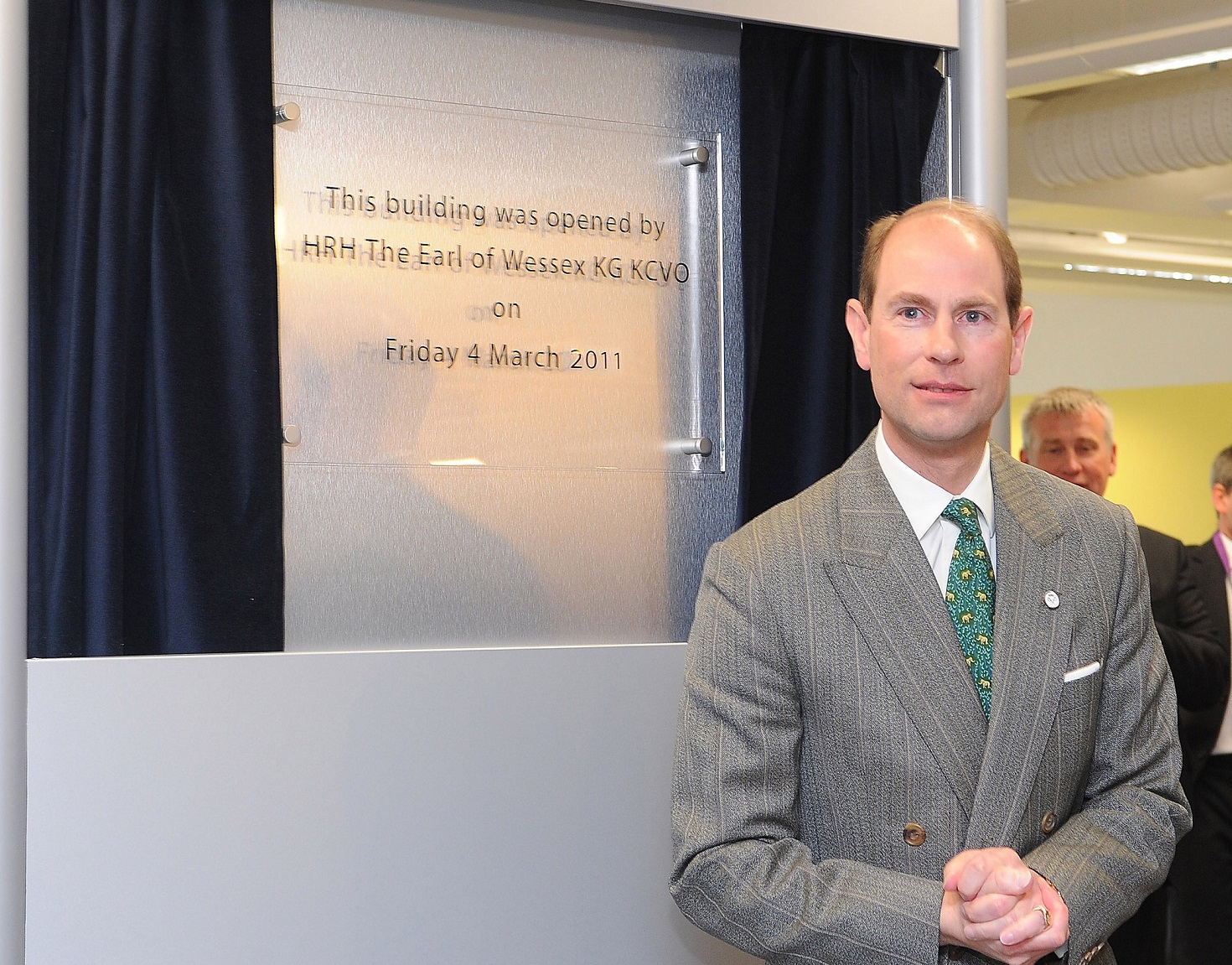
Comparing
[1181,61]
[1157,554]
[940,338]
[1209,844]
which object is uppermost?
[1181,61]

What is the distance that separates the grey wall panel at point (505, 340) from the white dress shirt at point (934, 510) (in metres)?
0.93

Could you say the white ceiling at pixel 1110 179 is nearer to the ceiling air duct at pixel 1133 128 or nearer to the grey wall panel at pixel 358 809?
the ceiling air duct at pixel 1133 128

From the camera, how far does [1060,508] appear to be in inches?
80.4

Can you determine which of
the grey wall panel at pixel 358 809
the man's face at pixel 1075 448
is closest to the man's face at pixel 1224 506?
the man's face at pixel 1075 448

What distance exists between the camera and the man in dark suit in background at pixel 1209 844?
4.33m

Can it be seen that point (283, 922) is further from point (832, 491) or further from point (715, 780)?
point (832, 491)

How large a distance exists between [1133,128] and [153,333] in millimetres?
4934

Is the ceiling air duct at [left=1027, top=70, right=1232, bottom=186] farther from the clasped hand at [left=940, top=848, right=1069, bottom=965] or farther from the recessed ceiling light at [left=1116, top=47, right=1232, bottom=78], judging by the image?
the clasped hand at [left=940, top=848, right=1069, bottom=965]

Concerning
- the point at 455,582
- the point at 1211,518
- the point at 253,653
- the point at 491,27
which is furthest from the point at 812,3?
the point at 1211,518

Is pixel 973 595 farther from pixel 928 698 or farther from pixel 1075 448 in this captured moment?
pixel 1075 448

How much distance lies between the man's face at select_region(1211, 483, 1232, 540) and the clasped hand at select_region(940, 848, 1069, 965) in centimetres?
311

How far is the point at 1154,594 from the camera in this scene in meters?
4.13

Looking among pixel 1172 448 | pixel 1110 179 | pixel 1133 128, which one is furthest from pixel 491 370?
pixel 1172 448

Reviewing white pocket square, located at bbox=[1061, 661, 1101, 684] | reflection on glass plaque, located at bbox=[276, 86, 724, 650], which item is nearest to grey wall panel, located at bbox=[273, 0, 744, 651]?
reflection on glass plaque, located at bbox=[276, 86, 724, 650]
